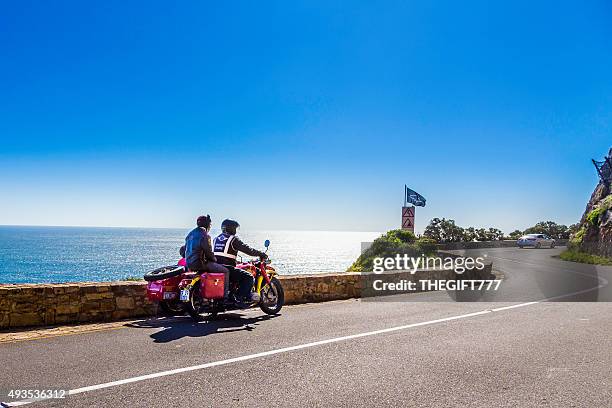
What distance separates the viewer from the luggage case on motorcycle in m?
8.61

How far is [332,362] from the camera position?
5793 millimetres

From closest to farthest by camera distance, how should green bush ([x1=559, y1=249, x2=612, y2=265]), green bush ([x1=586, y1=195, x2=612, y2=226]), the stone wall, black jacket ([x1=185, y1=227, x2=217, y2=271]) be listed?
the stone wall
black jacket ([x1=185, y1=227, x2=217, y2=271])
green bush ([x1=559, y1=249, x2=612, y2=265])
green bush ([x1=586, y1=195, x2=612, y2=226])

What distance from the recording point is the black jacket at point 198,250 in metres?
8.77

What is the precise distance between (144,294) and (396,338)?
15.7 feet

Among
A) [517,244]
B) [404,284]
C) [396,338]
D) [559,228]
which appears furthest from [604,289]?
[559,228]

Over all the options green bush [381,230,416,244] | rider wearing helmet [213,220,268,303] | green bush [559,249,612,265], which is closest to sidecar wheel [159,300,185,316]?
rider wearing helmet [213,220,268,303]

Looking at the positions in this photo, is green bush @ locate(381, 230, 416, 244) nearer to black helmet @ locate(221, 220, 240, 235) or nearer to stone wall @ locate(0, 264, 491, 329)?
black helmet @ locate(221, 220, 240, 235)

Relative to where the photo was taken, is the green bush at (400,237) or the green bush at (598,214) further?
the green bush at (598,214)

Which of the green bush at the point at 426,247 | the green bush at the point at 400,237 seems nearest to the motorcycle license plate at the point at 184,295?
the green bush at the point at 400,237

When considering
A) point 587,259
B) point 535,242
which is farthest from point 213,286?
point 535,242

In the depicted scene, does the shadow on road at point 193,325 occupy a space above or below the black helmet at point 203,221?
below

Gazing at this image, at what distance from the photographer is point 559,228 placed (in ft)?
202

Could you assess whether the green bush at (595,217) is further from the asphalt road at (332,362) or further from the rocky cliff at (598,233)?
the asphalt road at (332,362)

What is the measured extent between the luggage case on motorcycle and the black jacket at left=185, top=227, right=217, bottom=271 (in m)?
0.26
